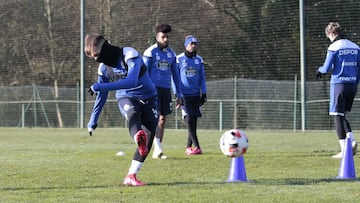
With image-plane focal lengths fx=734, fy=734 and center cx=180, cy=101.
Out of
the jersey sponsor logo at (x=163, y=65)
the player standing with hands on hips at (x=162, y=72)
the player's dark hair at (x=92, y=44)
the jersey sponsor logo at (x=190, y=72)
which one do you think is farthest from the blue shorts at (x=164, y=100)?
the player's dark hair at (x=92, y=44)

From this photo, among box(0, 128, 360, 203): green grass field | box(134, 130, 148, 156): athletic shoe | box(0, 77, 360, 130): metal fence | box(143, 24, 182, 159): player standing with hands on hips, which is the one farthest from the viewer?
box(0, 77, 360, 130): metal fence

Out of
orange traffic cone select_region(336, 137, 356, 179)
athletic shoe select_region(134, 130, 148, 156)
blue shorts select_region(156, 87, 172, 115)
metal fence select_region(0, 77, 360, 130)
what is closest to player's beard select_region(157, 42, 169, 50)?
blue shorts select_region(156, 87, 172, 115)

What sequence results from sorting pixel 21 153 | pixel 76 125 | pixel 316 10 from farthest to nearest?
pixel 76 125 < pixel 316 10 < pixel 21 153

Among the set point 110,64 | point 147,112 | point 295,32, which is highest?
point 295,32

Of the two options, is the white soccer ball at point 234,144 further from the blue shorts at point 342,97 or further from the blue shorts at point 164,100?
the blue shorts at point 164,100

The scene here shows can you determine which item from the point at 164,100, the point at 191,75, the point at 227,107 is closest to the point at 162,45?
the point at 164,100

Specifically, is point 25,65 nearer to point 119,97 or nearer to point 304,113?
point 304,113

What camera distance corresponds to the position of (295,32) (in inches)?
956

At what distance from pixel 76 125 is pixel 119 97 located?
1918cm

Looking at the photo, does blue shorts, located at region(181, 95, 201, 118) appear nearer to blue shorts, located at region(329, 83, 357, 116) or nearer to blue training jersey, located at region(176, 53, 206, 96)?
blue training jersey, located at region(176, 53, 206, 96)

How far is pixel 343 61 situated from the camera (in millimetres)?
10891

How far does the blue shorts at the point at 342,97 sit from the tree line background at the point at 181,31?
1250cm

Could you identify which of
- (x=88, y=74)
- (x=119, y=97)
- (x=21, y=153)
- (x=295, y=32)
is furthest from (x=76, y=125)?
(x=119, y=97)

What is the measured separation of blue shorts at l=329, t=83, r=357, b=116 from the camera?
428 inches
